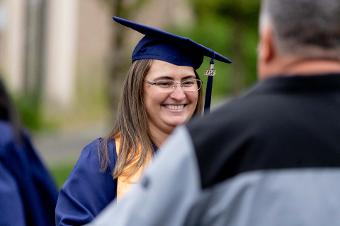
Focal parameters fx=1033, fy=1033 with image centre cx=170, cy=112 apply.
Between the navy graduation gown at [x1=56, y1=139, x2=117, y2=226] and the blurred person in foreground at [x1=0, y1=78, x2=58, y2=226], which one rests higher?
the navy graduation gown at [x1=56, y1=139, x2=117, y2=226]

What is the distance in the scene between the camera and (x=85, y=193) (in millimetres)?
3967

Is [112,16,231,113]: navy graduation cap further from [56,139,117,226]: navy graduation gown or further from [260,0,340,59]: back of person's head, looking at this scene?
[260,0,340,59]: back of person's head

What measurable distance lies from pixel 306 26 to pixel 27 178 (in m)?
4.08

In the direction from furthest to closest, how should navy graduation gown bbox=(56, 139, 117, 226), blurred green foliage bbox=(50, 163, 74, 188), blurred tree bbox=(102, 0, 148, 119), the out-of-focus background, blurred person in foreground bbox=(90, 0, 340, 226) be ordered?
the out-of-focus background
blurred tree bbox=(102, 0, 148, 119)
blurred green foliage bbox=(50, 163, 74, 188)
navy graduation gown bbox=(56, 139, 117, 226)
blurred person in foreground bbox=(90, 0, 340, 226)

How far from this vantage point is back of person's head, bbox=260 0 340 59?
96.0 inches

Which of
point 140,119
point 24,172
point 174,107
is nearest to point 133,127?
point 140,119

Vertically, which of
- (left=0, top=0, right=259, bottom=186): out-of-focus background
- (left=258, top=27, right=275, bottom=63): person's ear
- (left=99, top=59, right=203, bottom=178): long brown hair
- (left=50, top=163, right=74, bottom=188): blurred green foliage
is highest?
(left=258, top=27, right=275, bottom=63): person's ear

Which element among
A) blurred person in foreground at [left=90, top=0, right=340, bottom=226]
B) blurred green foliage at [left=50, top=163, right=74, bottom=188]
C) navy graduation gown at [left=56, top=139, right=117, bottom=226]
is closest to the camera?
blurred person in foreground at [left=90, top=0, right=340, bottom=226]

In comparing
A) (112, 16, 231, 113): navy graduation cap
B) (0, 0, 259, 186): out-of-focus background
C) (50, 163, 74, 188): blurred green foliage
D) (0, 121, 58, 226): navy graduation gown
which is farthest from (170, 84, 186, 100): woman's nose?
(0, 0, 259, 186): out-of-focus background

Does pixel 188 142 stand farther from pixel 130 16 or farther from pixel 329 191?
pixel 130 16

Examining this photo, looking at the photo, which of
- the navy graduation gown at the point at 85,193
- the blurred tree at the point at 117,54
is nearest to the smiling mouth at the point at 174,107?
the navy graduation gown at the point at 85,193

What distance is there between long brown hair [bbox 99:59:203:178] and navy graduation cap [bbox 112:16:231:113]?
44 millimetres

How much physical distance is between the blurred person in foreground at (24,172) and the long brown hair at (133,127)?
184cm

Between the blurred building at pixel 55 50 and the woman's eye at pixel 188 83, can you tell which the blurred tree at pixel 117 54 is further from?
the woman's eye at pixel 188 83
